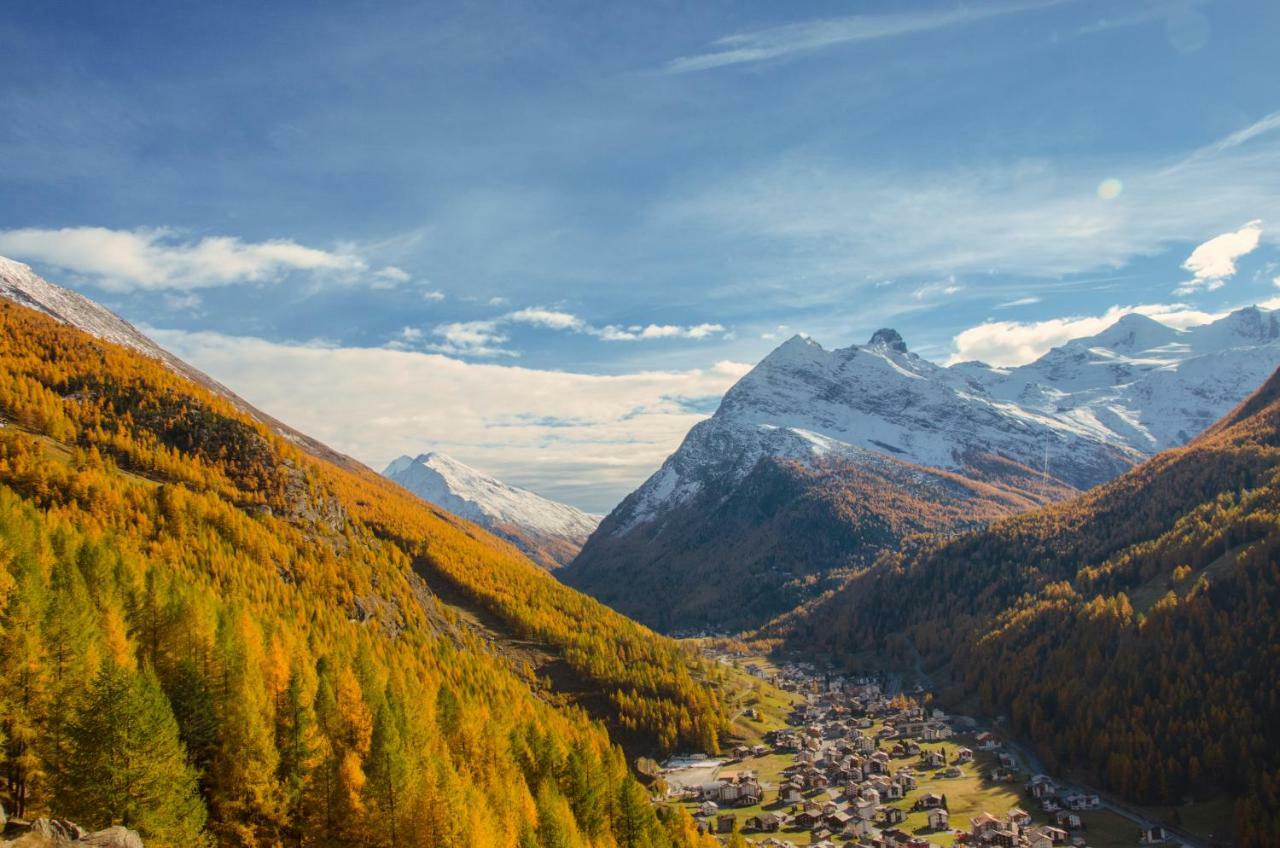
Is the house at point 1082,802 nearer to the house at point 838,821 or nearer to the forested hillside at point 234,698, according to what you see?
the house at point 838,821

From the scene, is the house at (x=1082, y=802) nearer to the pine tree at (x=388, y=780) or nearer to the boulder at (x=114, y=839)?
the pine tree at (x=388, y=780)

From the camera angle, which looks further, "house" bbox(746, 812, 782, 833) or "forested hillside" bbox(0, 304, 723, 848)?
"house" bbox(746, 812, 782, 833)

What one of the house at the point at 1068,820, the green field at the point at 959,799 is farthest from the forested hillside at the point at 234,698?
the house at the point at 1068,820

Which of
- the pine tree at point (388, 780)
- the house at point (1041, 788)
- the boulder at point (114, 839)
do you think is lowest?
the house at point (1041, 788)

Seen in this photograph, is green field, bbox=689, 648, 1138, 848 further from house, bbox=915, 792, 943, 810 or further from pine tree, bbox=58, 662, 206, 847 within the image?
pine tree, bbox=58, 662, 206, 847

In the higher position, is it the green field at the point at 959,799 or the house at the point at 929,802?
the house at the point at 929,802

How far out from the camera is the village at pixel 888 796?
408 ft

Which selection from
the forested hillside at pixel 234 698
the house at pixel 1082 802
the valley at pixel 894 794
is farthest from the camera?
the house at pixel 1082 802

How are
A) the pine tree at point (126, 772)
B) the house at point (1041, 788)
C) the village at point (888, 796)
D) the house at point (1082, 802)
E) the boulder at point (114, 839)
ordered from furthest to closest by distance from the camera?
the house at point (1041, 788) → the house at point (1082, 802) → the village at point (888, 796) → the pine tree at point (126, 772) → the boulder at point (114, 839)

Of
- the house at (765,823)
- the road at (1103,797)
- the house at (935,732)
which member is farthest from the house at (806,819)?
the house at (935,732)

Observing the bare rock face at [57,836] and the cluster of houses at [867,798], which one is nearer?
the bare rock face at [57,836]

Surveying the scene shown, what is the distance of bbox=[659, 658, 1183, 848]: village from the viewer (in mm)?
124250

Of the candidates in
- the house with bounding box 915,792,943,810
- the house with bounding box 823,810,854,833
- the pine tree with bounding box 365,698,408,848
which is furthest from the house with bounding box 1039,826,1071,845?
the pine tree with bounding box 365,698,408,848

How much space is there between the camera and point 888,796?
146625 millimetres
